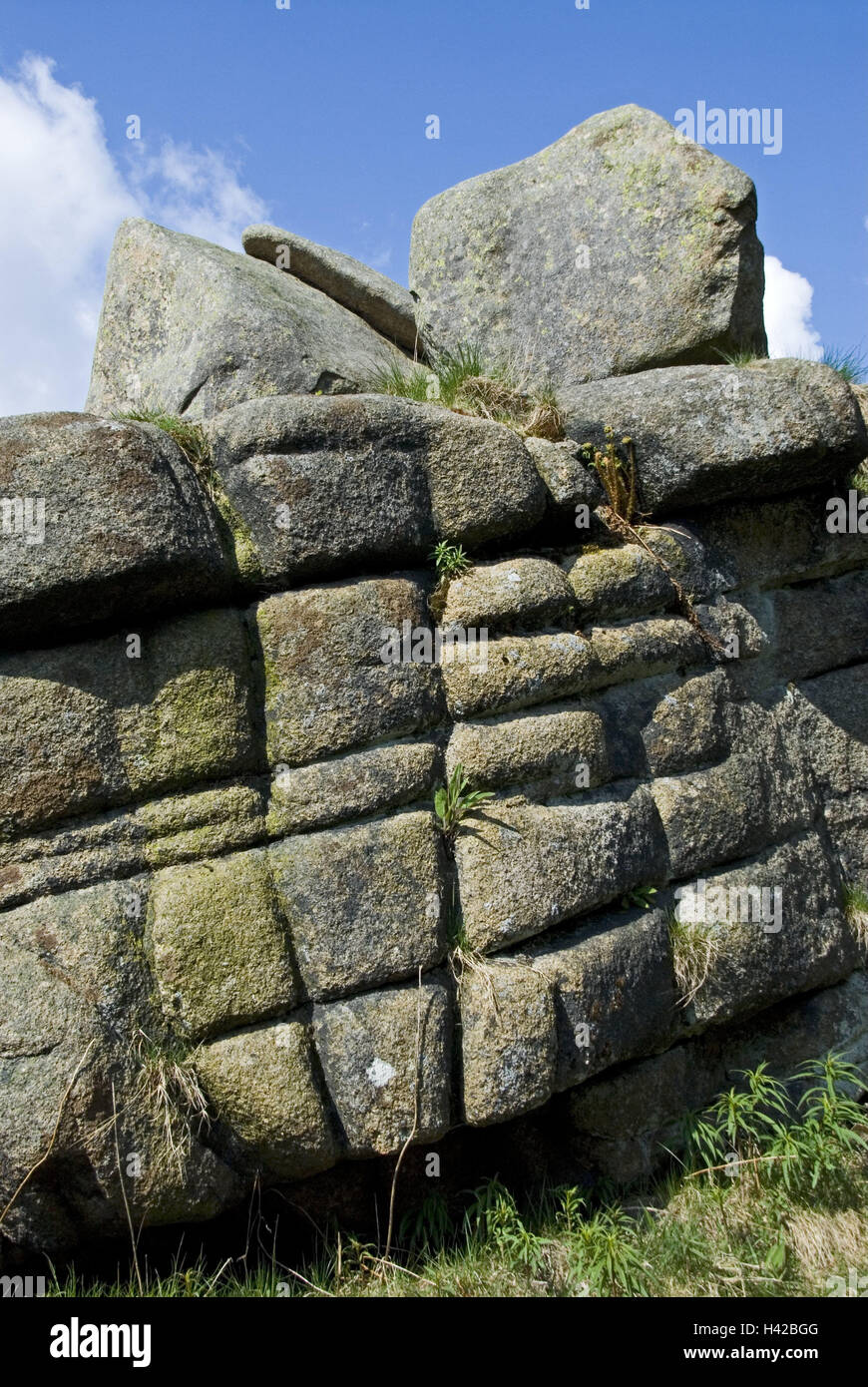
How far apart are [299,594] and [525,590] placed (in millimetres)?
1224

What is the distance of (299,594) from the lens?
5.31 metres

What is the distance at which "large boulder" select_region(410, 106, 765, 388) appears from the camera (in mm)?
7000

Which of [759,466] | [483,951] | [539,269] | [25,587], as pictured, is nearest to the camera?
[25,587]

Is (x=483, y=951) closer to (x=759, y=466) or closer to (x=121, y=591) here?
(x=121, y=591)

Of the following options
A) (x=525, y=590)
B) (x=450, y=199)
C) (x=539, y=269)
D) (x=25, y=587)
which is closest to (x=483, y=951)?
(x=525, y=590)

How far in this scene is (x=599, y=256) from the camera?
7.33 meters

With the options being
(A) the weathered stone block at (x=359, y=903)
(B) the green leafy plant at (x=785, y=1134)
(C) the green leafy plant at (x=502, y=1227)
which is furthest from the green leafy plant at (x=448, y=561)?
(C) the green leafy plant at (x=502, y=1227)

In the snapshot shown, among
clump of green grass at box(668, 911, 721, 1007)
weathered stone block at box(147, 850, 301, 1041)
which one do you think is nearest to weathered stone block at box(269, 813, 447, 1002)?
weathered stone block at box(147, 850, 301, 1041)

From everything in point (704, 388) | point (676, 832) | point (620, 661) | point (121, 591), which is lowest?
point (676, 832)

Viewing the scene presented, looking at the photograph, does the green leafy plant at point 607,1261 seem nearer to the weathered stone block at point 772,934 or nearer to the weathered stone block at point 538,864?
the weathered stone block at point 772,934

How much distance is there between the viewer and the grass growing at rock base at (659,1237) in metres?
4.62

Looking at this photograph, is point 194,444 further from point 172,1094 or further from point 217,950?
point 172,1094

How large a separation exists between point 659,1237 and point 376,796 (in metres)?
2.42

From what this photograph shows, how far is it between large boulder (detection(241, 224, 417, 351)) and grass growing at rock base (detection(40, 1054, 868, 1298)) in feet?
22.0
